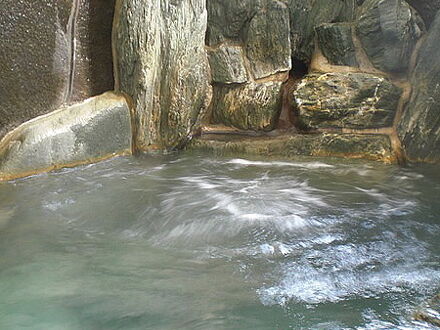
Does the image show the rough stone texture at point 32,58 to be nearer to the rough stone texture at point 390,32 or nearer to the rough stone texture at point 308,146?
the rough stone texture at point 308,146

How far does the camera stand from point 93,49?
165 inches

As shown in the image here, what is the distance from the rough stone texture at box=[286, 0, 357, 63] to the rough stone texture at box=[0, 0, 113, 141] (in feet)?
7.02

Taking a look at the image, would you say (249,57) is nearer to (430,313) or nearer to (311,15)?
(311,15)

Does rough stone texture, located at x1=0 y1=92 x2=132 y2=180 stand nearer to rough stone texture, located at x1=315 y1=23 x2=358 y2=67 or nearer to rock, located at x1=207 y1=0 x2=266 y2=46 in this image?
rock, located at x1=207 y1=0 x2=266 y2=46

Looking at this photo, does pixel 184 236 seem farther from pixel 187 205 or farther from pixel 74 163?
pixel 74 163

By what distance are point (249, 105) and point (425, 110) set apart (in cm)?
179

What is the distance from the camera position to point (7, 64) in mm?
3551

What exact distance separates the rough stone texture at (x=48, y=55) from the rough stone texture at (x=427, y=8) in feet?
10.6

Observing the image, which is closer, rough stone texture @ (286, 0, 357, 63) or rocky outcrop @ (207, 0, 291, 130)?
rocky outcrop @ (207, 0, 291, 130)

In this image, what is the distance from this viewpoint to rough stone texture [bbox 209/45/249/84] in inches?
197

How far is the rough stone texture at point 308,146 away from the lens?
4.40m

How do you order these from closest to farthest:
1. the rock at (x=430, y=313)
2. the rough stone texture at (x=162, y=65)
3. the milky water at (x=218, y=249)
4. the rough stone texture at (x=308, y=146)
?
the rock at (x=430, y=313), the milky water at (x=218, y=249), the rough stone texture at (x=162, y=65), the rough stone texture at (x=308, y=146)

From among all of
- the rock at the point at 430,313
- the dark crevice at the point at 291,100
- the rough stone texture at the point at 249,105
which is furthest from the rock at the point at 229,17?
the rock at the point at 430,313

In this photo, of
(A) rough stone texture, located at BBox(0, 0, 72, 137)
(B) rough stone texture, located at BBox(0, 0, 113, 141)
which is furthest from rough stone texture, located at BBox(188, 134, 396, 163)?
(A) rough stone texture, located at BBox(0, 0, 72, 137)
